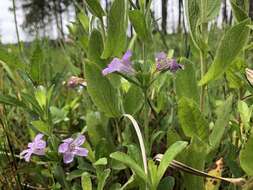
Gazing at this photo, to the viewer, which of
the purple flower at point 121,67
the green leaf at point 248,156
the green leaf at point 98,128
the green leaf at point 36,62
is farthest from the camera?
the green leaf at point 98,128

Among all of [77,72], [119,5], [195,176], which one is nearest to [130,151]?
[195,176]

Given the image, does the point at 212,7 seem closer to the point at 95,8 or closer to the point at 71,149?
the point at 95,8

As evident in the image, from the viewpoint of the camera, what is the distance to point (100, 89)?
0.76 metres

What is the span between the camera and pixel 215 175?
2.26 ft

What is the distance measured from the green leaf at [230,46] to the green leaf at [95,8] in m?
0.23

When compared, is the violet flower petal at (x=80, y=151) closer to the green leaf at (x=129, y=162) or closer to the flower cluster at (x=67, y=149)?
the flower cluster at (x=67, y=149)

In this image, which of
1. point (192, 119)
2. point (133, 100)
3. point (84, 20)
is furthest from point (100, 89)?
point (84, 20)

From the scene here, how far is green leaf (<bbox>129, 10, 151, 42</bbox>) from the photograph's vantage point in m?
0.70

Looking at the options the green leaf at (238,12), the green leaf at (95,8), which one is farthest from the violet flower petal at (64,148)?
the green leaf at (238,12)

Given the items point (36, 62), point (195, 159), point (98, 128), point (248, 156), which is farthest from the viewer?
point (98, 128)

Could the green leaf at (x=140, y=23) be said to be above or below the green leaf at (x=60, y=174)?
above

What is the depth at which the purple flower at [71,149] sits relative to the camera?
2.45ft

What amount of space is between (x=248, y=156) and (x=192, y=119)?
0.11m

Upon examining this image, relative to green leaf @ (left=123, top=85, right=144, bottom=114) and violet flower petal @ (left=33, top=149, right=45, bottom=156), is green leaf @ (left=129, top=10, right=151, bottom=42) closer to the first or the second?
green leaf @ (left=123, top=85, right=144, bottom=114)
